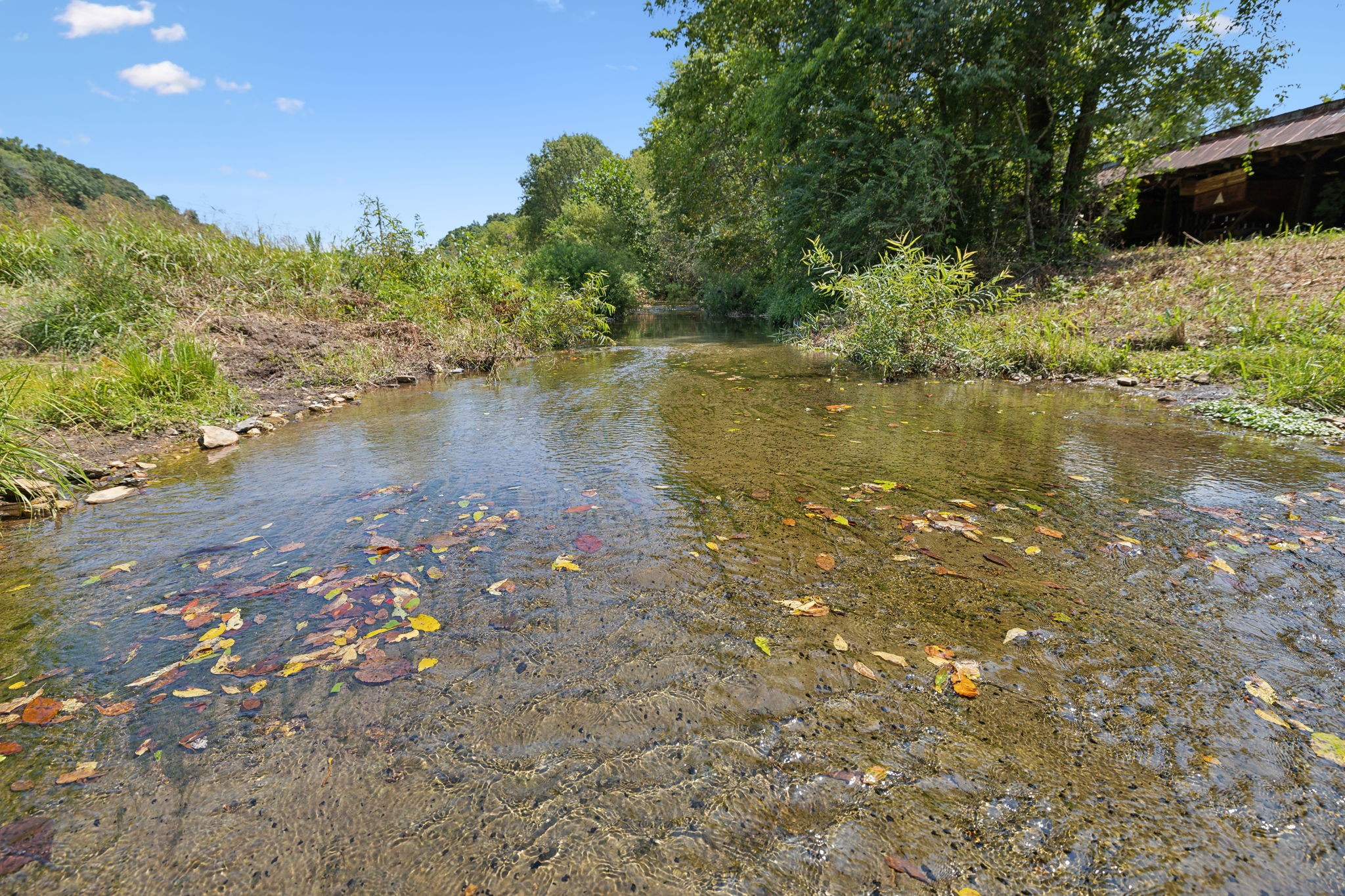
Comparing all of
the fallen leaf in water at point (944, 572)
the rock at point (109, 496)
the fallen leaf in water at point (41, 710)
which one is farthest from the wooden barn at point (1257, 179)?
the rock at point (109, 496)

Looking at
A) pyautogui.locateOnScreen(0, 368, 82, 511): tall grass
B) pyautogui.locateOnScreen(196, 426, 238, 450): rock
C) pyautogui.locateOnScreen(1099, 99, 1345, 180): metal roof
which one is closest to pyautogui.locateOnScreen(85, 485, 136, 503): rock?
pyautogui.locateOnScreen(0, 368, 82, 511): tall grass

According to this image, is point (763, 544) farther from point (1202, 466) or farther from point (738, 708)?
point (1202, 466)

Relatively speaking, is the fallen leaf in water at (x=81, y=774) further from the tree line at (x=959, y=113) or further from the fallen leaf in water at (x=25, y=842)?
the tree line at (x=959, y=113)

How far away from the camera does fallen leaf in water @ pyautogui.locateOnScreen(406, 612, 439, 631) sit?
2.59 m

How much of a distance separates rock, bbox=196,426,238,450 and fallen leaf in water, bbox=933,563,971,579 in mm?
6650

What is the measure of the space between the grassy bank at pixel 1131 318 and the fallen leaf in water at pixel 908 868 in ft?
23.4

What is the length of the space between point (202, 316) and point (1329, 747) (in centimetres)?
1179

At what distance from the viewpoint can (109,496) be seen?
4.28 meters

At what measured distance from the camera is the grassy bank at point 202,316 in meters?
6.07

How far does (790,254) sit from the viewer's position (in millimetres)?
15398

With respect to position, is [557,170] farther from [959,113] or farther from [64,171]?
[959,113]

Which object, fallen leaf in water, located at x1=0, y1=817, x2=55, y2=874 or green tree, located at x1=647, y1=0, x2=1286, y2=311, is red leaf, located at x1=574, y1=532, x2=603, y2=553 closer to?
fallen leaf in water, located at x1=0, y1=817, x2=55, y2=874

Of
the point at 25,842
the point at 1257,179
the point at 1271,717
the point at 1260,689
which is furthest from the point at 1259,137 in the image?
the point at 25,842

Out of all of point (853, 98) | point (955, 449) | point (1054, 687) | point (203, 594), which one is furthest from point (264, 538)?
point (853, 98)
